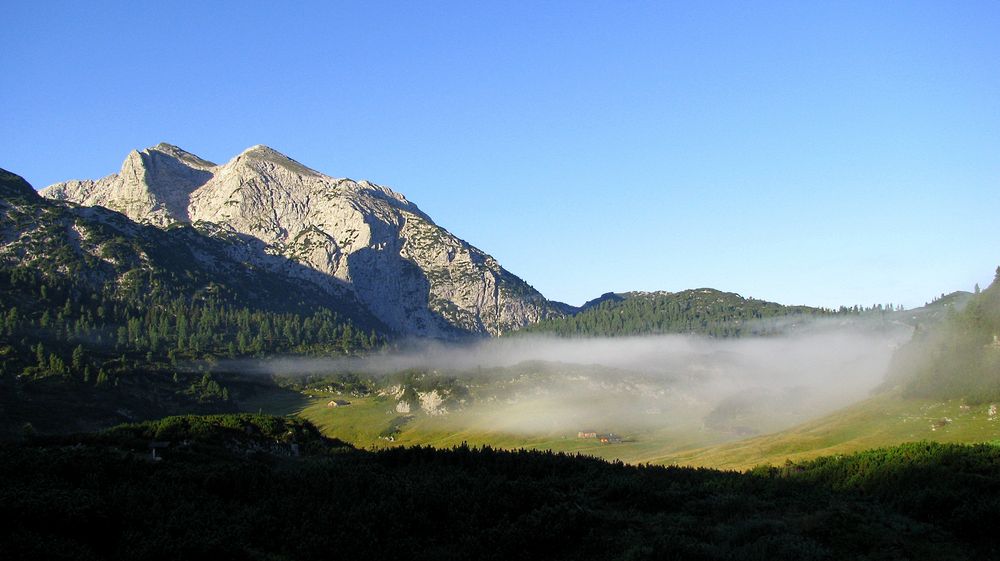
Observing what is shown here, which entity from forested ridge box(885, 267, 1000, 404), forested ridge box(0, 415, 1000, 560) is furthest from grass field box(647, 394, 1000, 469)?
forested ridge box(0, 415, 1000, 560)

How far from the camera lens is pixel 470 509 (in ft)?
102

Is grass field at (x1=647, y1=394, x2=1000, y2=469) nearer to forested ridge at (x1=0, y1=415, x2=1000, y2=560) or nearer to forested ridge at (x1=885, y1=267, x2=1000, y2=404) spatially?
forested ridge at (x1=885, y1=267, x2=1000, y2=404)

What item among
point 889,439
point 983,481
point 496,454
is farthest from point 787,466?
point 889,439

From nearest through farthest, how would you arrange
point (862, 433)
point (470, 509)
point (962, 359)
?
point (470, 509) → point (862, 433) → point (962, 359)

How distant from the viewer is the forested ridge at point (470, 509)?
24.7m

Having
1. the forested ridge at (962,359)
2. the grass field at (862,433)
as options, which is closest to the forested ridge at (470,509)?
the grass field at (862,433)

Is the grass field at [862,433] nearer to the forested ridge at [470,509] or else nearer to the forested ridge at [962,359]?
the forested ridge at [962,359]

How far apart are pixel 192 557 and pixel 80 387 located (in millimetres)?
175663

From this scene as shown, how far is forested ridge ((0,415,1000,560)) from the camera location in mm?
24734

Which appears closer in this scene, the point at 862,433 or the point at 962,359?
the point at 862,433

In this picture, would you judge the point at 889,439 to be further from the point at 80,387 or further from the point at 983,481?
the point at 80,387

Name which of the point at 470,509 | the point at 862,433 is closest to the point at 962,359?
the point at 862,433

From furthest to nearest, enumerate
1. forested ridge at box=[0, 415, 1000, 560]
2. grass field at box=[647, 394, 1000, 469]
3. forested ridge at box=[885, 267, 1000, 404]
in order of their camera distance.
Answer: forested ridge at box=[885, 267, 1000, 404], grass field at box=[647, 394, 1000, 469], forested ridge at box=[0, 415, 1000, 560]

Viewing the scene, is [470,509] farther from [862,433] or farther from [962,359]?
[962,359]
